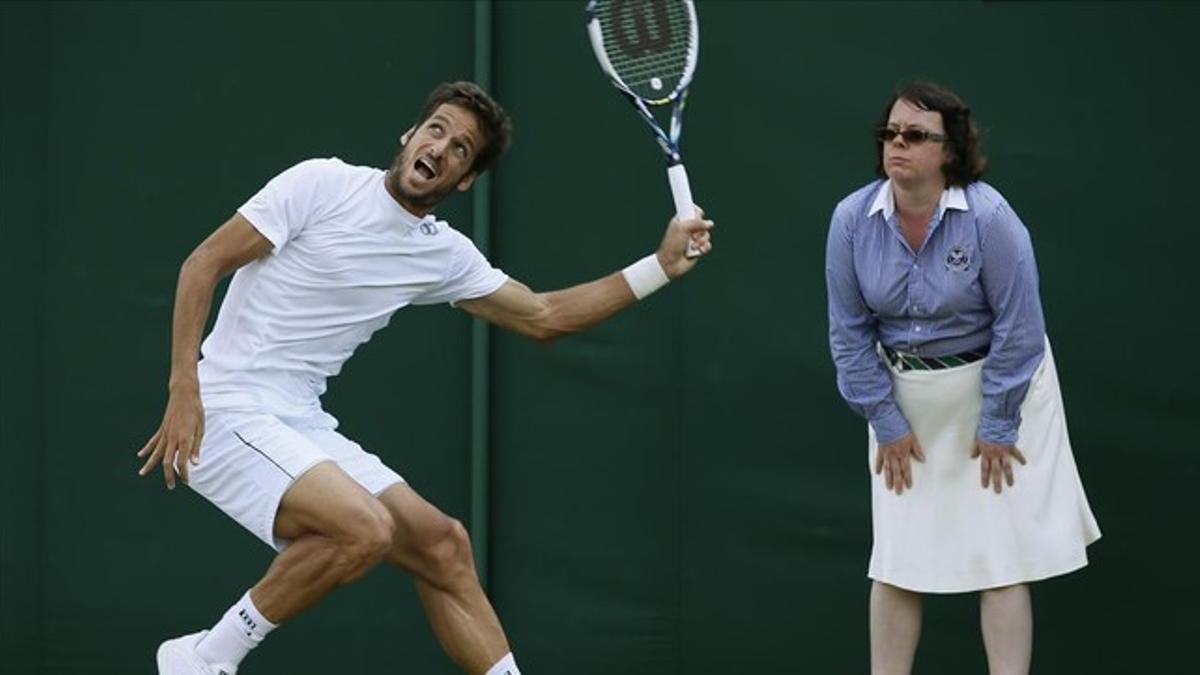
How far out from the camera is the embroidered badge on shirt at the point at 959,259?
5754 mm

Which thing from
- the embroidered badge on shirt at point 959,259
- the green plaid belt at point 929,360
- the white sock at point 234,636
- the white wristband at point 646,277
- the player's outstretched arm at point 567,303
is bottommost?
the white sock at point 234,636

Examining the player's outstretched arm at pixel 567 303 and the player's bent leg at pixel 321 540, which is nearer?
the player's bent leg at pixel 321 540

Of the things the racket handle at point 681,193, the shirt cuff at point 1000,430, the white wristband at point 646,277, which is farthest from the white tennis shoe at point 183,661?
the shirt cuff at point 1000,430

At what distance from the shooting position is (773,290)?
6617mm

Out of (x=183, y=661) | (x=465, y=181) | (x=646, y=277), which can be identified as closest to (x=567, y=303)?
(x=646, y=277)

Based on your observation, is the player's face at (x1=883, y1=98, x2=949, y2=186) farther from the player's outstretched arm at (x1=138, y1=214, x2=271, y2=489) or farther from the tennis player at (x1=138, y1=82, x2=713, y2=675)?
the player's outstretched arm at (x1=138, y1=214, x2=271, y2=489)

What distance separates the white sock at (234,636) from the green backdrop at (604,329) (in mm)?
1204

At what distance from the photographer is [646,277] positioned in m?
5.95

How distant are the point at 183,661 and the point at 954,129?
86.1 inches

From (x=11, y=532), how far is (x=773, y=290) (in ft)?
7.44

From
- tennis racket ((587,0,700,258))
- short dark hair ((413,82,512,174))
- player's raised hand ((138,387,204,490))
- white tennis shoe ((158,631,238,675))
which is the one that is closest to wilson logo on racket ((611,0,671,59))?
tennis racket ((587,0,700,258))

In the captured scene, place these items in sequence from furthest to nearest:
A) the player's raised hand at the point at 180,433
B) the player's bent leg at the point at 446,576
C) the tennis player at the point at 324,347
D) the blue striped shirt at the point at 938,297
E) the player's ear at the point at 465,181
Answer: the player's ear at the point at 465,181, the player's bent leg at the point at 446,576, the blue striped shirt at the point at 938,297, the tennis player at the point at 324,347, the player's raised hand at the point at 180,433

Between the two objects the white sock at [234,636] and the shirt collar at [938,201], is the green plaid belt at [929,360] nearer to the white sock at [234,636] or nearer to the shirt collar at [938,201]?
the shirt collar at [938,201]

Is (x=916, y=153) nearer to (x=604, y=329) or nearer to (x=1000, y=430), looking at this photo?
(x=1000, y=430)
